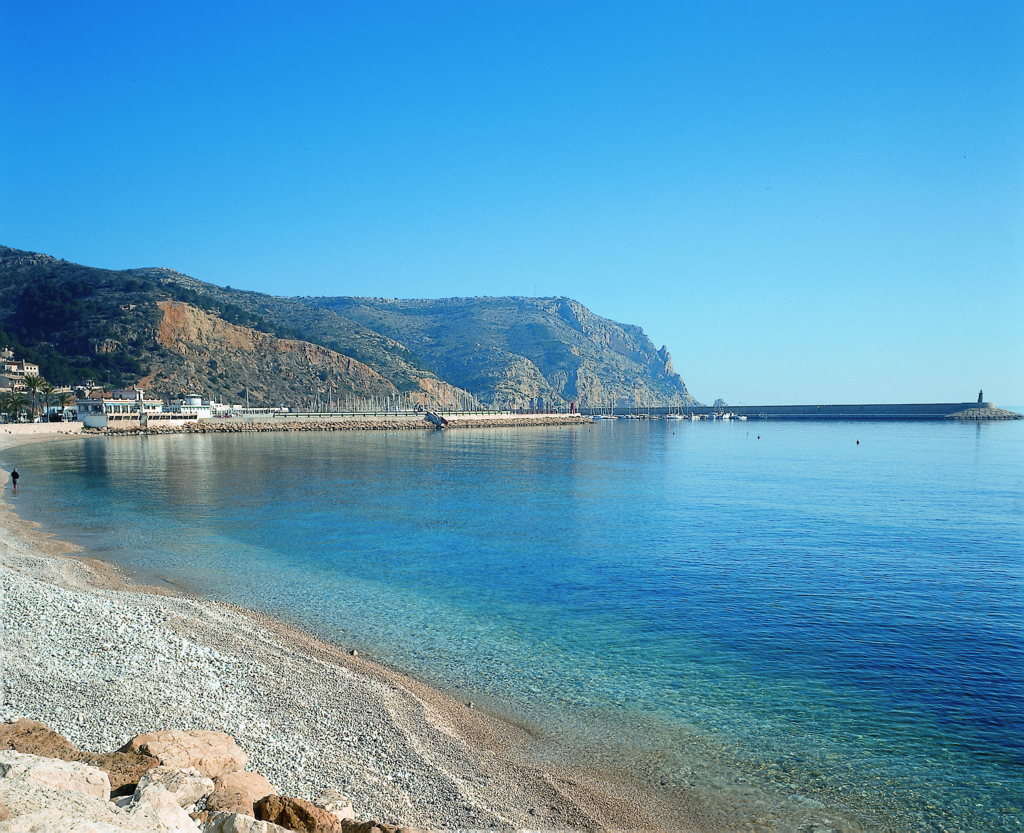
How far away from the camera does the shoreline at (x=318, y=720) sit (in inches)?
325

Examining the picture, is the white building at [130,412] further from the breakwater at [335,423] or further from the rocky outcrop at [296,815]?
the rocky outcrop at [296,815]

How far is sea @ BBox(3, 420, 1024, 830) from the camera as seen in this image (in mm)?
9711

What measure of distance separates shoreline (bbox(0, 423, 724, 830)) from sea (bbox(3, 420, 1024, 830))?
0.67 metres

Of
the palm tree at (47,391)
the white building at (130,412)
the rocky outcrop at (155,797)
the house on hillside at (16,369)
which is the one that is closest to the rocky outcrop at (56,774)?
the rocky outcrop at (155,797)

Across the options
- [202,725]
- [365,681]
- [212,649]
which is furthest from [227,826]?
[212,649]

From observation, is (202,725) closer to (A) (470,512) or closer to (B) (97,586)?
(B) (97,586)

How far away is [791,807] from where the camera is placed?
8.59 m

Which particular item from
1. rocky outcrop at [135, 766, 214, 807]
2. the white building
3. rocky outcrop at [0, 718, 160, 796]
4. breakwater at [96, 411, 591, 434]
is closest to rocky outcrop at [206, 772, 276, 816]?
rocky outcrop at [135, 766, 214, 807]

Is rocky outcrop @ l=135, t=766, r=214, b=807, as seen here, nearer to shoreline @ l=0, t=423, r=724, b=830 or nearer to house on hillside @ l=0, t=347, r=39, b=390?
shoreline @ l=0, t=423, r=724, b=830

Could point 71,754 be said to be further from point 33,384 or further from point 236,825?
point 33,384

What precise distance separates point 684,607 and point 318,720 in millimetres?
9987

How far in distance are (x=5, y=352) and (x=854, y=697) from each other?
150 meters

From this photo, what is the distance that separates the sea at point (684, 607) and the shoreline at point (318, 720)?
670 millimetres

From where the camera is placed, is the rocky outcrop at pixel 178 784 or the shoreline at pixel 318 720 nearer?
the rocky outcrop at pixel 178 784
